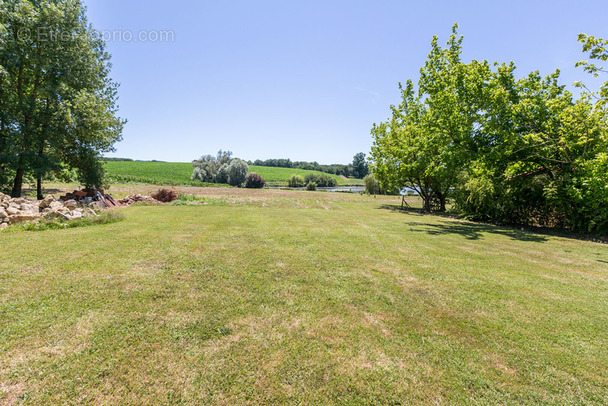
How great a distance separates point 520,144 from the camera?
14.3 m

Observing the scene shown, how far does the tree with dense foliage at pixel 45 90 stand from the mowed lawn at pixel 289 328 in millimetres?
10829

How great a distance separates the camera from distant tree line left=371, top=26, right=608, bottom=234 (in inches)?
472

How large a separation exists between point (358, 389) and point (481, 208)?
63.7 ft

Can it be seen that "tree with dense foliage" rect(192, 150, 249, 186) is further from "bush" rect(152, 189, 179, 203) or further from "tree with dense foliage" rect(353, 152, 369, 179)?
"tree with dense foliage" rect(353, 152, 369, 179)

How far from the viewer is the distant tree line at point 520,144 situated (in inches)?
472

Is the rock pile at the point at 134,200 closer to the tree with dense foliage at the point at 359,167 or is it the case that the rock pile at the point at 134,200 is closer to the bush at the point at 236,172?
the bush at the point at 236,172

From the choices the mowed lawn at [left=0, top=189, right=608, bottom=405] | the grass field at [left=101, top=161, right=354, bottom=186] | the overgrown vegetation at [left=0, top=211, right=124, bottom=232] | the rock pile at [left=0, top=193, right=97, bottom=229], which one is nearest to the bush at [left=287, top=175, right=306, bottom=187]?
the grass field at [left=101, top=161, right=354, bottom=186]

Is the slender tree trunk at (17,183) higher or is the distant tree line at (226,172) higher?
the distant tree line at (226,172)

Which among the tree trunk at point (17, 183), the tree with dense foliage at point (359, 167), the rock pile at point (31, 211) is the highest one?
the tree with dense foliage at point (359, 167)

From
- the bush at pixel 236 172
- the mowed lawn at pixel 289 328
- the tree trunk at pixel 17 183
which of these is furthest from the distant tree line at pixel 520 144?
the bush at pixel 236 172

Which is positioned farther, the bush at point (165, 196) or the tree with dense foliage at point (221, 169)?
the tree with dense foliage at point (221, 169)

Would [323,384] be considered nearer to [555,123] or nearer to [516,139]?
[516,139]

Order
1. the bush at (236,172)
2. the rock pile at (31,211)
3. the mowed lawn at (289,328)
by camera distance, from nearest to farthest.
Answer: the mowed lawn at (289,328), the rock pile at (31,211), the bush at (236,172)

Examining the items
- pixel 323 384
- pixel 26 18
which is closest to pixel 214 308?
pixel 323 384
